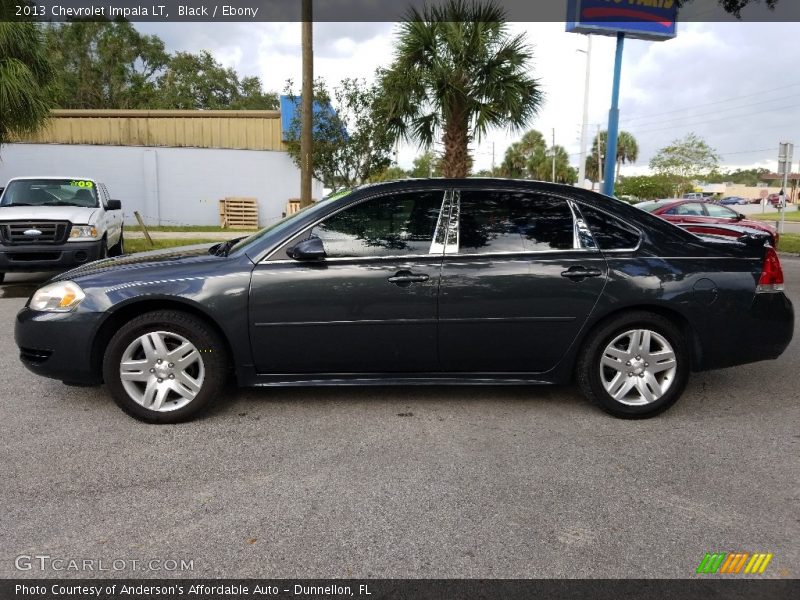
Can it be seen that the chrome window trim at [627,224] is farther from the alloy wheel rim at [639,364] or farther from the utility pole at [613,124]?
the utility pole at [613,124]

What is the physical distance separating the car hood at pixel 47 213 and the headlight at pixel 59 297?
18.6 feet

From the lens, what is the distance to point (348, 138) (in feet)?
53.0

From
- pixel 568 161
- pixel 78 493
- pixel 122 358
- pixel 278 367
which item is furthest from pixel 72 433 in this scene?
pixel 568 161

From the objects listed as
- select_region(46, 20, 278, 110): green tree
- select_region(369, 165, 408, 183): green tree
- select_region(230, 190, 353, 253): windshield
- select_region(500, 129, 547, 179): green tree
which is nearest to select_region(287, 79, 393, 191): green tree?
select_region(369, 165, 408, 183): green tree

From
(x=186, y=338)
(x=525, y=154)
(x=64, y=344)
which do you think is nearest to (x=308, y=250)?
(x=186, y=338)

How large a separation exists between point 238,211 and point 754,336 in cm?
2145

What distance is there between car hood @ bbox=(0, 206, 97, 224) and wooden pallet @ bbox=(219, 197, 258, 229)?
46.0 ft

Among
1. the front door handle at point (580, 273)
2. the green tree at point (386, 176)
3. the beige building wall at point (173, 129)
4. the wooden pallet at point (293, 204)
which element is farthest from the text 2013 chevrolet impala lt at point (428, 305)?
the beige building wall at point (173, 129)

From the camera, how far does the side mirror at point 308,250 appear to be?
378cm

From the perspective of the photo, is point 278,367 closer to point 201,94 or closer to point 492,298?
point 492,298

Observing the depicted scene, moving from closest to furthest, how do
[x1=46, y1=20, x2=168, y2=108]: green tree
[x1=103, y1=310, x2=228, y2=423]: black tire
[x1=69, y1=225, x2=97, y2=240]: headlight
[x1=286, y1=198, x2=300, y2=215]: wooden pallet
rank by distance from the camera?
[x1=103, y1=310, x2=228, y2=423]: black tire
[x1=69, y1=225, x2=97, y2=240]: headlight
[x1=286, y1=198, x2=300, y2=215]: wooden pallet
[x1=46, y1=20, x2=168, y2=108]: green tree

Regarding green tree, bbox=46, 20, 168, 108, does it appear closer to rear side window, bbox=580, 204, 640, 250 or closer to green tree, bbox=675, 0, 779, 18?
green tree, bbox=675, 0, 779, 18

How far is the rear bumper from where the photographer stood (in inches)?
160

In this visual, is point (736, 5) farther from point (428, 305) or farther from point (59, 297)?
point (59, 297)
